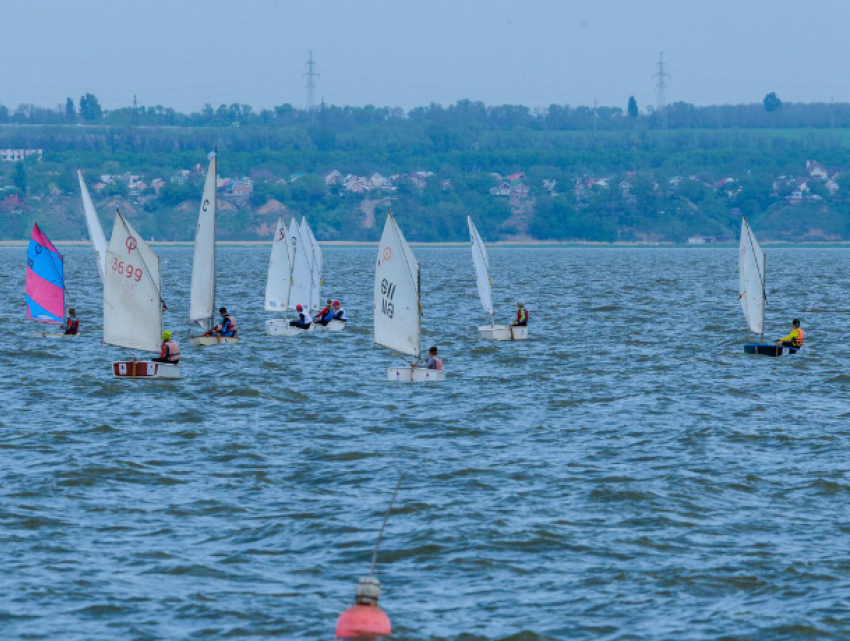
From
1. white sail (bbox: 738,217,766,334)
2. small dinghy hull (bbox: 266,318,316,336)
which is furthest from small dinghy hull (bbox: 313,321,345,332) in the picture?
white sail (bbox: 738,217,766,334)

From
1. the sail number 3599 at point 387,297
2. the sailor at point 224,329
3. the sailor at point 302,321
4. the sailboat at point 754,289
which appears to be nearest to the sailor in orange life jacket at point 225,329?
the sailor at point 224,329

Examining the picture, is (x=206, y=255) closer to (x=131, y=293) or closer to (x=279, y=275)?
(x=131, y=293)

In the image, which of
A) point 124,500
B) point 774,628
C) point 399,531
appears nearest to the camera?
point 774,628

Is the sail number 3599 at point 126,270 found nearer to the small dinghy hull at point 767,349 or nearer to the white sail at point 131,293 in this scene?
the white sail at point 131,293

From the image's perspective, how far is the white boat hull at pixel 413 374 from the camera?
139 ft

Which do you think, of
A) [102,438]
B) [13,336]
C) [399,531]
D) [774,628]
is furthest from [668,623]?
[13,336]

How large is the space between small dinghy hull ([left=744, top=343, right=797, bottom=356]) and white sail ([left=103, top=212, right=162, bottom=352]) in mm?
21693

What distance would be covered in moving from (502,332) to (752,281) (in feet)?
35.0

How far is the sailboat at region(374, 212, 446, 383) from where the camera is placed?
41.4 metres

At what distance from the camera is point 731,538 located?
22.7 m

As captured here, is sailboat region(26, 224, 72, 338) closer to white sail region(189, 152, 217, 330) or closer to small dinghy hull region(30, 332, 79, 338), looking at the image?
small dinghy hull region(30, 332, 79, 338)

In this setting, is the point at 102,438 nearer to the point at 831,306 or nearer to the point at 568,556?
the point at 568,556

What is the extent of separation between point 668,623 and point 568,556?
3328 millimetres

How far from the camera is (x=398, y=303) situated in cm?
4206
